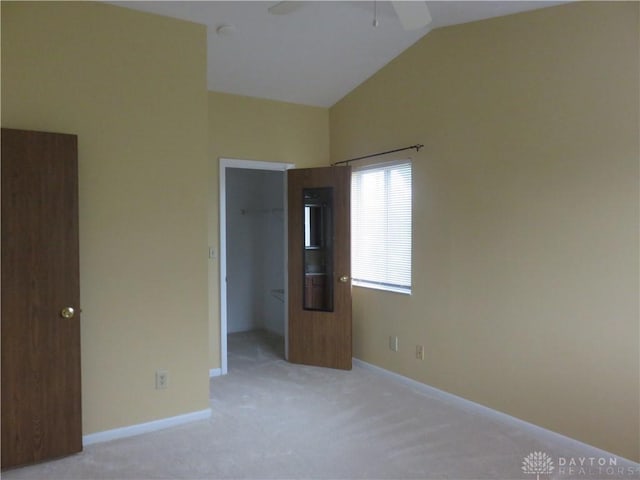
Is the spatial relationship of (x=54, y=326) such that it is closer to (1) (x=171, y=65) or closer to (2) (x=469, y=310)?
(1) (x=171, y=65)

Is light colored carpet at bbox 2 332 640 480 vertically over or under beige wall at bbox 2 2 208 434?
under

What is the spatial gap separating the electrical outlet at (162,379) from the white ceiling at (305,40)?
8.26 ft

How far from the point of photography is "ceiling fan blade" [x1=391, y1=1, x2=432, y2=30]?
9.97 feet

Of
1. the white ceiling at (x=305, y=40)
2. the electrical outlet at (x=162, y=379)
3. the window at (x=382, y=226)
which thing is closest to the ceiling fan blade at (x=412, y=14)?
the white ceiling at (x=305, y=40)

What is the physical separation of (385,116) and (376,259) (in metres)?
1.39

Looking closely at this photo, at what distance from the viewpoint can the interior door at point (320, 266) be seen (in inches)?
176

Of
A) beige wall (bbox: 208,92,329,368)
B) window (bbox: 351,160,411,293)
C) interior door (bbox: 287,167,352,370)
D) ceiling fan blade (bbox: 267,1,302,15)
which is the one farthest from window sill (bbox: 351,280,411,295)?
ceiling fan blade (bbox: 267,1,302,15)

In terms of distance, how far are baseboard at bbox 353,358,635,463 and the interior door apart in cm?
47

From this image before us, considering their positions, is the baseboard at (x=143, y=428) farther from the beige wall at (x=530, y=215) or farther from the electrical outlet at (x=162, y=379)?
the beige wall at (x=530, y=215)

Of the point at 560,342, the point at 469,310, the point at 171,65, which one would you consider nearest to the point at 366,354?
the point at 469,310

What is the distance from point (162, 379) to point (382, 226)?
2402mm

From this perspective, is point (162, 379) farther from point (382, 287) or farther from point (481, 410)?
point (481, 410)

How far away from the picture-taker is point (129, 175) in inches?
121

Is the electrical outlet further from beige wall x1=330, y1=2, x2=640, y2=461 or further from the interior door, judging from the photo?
beige wall x1=330, y1=2, x2=640, y2=461
